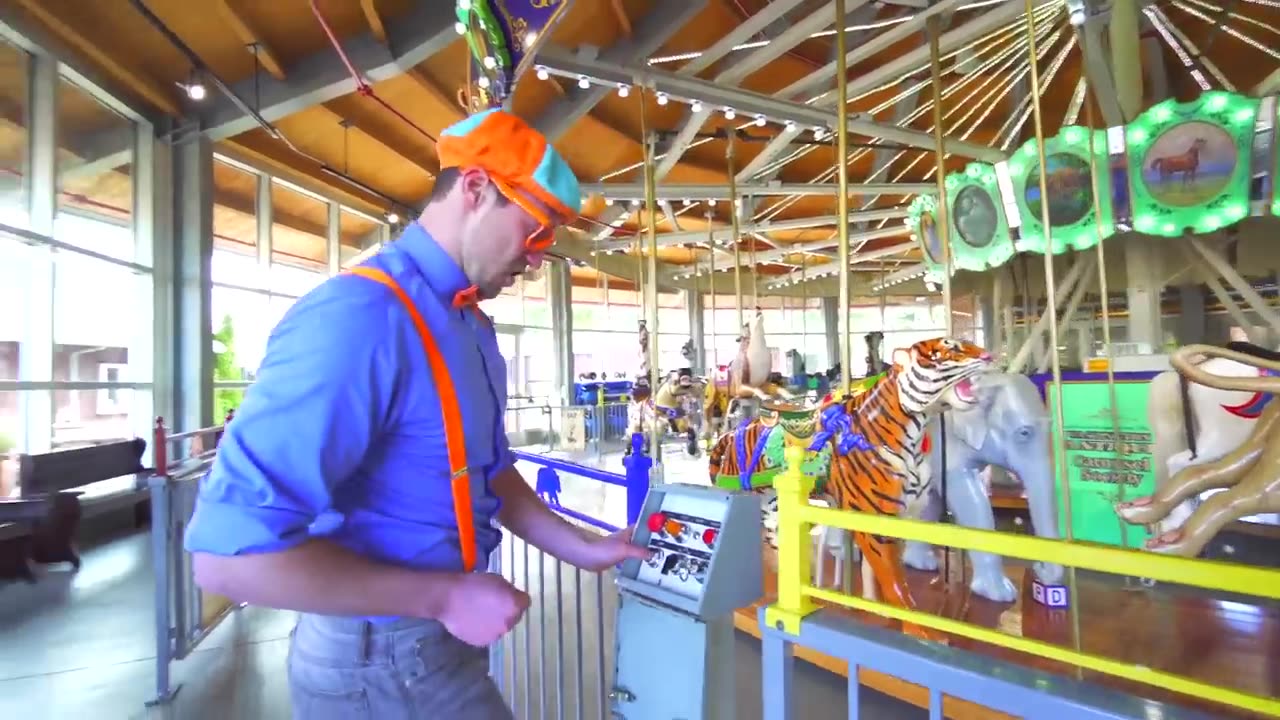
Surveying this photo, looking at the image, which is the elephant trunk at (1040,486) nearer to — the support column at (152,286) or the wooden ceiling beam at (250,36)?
the wooden ceiling beam at (250,36)

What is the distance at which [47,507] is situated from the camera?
466cm

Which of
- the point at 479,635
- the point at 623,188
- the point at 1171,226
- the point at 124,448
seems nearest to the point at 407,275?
the point at 479,635

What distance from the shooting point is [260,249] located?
339 inches

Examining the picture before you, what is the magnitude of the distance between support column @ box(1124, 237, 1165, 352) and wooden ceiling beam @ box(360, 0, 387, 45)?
745cm

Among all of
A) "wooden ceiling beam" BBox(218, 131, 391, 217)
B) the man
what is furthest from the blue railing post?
"wooden ceiling beam" BBox(218, 131, 391, 217)

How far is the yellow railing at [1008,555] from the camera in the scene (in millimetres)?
764

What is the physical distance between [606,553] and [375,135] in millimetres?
8313

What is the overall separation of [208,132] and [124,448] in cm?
320

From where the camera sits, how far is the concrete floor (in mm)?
2715

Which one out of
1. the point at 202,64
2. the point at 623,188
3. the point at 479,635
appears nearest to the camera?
the point at 479,635

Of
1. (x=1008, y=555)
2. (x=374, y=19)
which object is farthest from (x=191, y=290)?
(x=1008, y=555)

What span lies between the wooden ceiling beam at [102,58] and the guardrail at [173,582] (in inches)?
157

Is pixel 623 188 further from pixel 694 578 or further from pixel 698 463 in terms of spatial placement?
pixel 694 578

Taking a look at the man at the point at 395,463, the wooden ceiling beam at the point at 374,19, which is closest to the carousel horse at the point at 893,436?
the man at the point at 395,463
